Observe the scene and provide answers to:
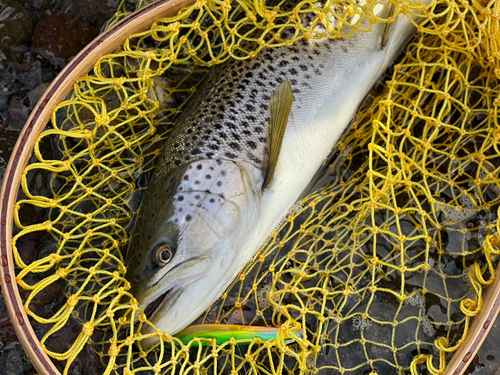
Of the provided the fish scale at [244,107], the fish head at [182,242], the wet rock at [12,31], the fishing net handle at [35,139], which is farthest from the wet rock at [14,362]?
the wet rock at [12,31]

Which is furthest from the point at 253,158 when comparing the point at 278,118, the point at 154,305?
the point at 154,305

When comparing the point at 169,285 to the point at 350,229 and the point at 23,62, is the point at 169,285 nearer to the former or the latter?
the point at 350,229

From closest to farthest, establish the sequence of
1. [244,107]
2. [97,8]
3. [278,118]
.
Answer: [278,118] → [244,107] → [97,8]

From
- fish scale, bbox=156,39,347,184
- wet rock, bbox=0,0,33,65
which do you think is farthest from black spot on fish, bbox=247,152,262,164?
wet rock, bbox=0,0,33,65

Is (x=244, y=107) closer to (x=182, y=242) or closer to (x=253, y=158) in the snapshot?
(x=253, y=158)

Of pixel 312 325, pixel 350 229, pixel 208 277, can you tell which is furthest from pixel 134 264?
pixel 350 229

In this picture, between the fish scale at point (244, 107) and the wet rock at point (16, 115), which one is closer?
the fish scale at point (244, 107)

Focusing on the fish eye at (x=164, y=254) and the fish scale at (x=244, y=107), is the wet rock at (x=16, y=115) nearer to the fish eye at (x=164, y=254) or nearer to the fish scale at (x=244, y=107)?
the fish scale at (x=244, y=107)

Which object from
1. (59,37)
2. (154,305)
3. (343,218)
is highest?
(59,37)
